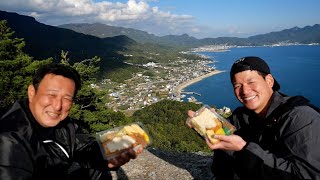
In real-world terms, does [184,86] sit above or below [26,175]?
below

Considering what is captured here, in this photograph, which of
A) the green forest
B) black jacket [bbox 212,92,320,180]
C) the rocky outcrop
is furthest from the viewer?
the green forest

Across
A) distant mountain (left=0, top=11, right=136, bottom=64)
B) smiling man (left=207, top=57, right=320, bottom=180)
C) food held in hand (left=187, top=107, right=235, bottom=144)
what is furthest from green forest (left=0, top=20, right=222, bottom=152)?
distant mountain (left=0, top=11, right=136, bottom=64)

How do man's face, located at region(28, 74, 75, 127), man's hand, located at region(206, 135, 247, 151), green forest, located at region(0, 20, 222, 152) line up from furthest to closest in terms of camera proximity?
green forest, located at region(0, 20, 222, 152)
man's hand, located at region(206, 135, 247, 151)
man's face, located at region(28, 74, 75, 127)

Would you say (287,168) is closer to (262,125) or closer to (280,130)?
(280,130)

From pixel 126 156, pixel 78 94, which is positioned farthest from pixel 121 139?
pixel 78 94

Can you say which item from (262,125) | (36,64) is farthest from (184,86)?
(262,125)

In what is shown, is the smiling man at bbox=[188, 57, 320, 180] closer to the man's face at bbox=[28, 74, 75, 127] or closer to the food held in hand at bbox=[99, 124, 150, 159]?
the food held in hand at bbox=[99, 124, 150, 159]
